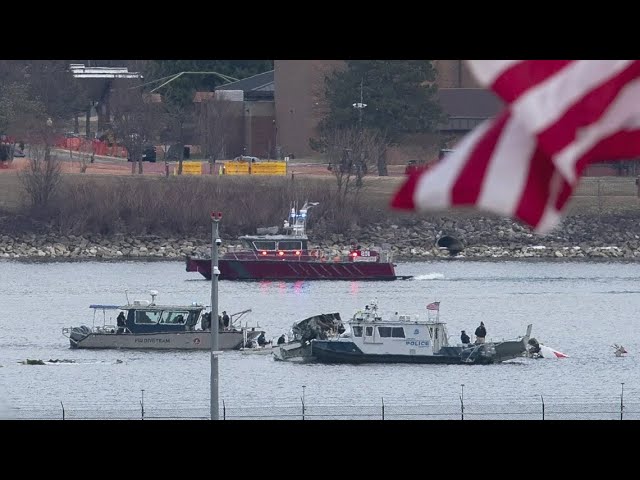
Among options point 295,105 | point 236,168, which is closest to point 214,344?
point 295,105

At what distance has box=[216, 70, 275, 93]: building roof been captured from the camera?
269 feet

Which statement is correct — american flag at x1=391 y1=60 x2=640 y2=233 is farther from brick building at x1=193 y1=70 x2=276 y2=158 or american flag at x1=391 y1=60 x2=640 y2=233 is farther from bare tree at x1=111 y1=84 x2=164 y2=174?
bare tree at x1=111 y1=84 x2=164 y2=174

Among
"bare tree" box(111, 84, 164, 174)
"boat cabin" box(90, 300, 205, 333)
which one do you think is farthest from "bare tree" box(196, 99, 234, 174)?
"boat cabin" box(90, 300, 205, 333)

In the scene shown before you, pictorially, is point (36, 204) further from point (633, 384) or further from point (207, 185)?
point (633, 384)

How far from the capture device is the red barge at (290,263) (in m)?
67.2

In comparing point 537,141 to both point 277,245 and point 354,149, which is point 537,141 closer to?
point 354,149

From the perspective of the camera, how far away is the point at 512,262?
78.2 m

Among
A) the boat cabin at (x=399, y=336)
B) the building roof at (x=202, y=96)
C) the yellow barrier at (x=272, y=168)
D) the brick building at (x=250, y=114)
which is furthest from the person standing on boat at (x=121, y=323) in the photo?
the building roof at (x=202, y=96)

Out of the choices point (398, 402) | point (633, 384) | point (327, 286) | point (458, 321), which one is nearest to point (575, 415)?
point (398, 402)

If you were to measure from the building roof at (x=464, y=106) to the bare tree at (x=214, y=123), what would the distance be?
11.0 m

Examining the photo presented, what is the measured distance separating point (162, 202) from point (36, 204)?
663 centimetres

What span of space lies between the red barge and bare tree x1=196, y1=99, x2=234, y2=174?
8848mm

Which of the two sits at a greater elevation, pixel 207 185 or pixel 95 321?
pixel 207 185

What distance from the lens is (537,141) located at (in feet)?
12.3
